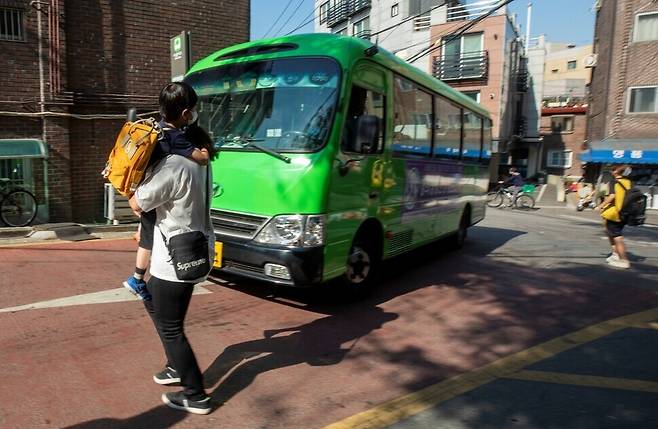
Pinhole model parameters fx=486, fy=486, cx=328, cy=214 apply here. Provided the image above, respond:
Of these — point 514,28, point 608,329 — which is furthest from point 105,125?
point 514,28

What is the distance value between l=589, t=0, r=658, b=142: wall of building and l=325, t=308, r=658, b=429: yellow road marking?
20.5 metres

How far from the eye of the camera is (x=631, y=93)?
2238 centimetres

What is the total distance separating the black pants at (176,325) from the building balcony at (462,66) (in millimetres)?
28625


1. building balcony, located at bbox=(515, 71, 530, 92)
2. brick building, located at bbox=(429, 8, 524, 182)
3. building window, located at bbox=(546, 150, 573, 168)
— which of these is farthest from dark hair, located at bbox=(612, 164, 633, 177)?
building window, located at bbox=(546, 150, 573, 168)

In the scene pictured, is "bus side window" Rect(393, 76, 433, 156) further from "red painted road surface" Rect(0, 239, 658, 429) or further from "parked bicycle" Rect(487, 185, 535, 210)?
"parked bicycle" Rect(487, 185, 535, 210)

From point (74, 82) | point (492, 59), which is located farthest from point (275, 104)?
point (492, 59)

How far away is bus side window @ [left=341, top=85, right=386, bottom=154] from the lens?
4.76 meters

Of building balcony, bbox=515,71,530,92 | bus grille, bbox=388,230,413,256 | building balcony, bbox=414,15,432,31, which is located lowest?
bus grille, bbox=388,230,413,256

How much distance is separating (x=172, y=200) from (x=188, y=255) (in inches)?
13.2

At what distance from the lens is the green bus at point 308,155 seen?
14.6 feet

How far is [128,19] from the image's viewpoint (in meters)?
9.86

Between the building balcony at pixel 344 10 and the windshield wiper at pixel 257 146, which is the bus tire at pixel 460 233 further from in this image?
the building balcony at pixel 344 10

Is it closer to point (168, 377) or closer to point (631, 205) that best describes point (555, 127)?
point (631, 205)

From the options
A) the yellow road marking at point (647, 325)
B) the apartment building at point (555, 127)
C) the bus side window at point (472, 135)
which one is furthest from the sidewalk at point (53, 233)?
the apartment building at point (555, 127)
